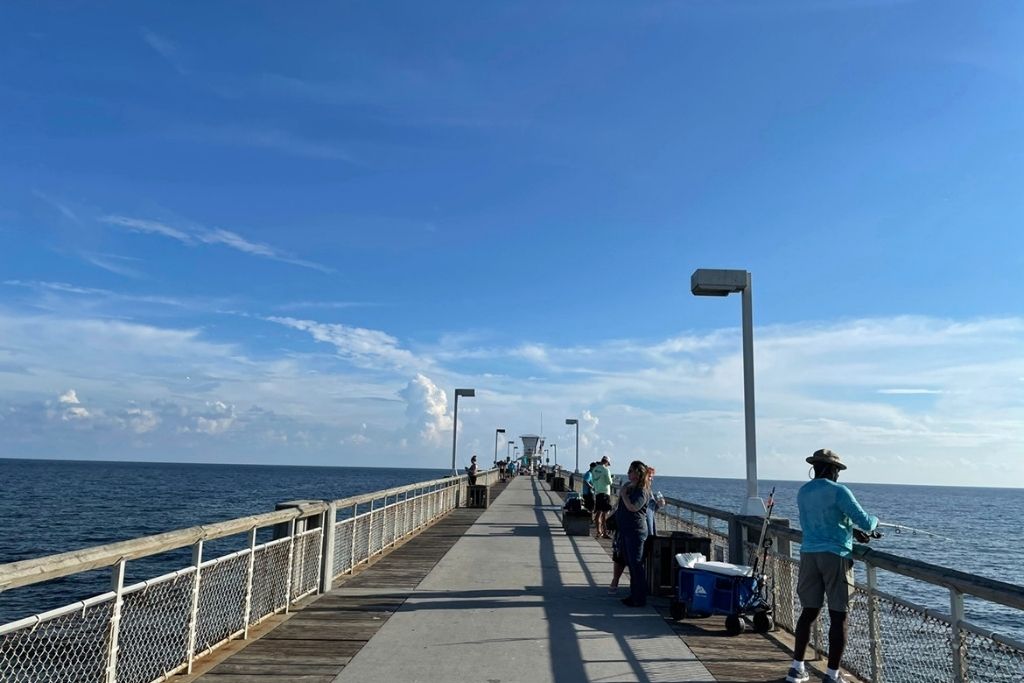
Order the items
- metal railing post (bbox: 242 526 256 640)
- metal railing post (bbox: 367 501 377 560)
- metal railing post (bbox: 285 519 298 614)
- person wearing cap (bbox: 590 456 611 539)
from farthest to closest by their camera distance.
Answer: person wearing cap (bbox: 590 456 611 539), metal railing post (bbox: 367 501 377 560), metal railing post (bbox: 285 519 298 614), metal railing post (bbox: 242 526 256 640)

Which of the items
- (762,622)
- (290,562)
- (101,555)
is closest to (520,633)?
(762,622)

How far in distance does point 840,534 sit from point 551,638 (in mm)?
2685

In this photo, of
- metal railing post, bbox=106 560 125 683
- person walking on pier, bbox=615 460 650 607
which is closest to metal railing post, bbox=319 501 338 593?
person walking on pier, bbox=615 460 650 607

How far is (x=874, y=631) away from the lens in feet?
19.1

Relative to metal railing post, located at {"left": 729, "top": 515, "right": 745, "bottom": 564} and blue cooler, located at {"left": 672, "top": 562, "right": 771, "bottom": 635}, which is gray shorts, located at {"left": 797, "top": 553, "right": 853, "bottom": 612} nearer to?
blue cooler, located at {"left": 672, "top": 562, "right": 771, "bottom": 635}

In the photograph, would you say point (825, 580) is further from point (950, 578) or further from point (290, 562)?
point (290, 562)

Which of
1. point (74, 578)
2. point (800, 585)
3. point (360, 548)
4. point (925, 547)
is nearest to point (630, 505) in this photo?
point (800, 585)

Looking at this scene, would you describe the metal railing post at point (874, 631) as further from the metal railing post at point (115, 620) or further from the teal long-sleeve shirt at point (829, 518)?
the metal railing post at point (115, 620)

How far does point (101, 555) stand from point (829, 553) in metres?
4.87

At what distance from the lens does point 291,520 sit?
25.3ft

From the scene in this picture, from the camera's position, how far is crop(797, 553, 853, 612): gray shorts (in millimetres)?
5656

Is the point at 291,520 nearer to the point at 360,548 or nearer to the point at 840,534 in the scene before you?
the point at 360,548

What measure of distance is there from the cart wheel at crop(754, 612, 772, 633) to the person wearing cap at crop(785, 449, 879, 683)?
1.33m

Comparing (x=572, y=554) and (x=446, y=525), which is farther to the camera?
(x=446, y=525)
